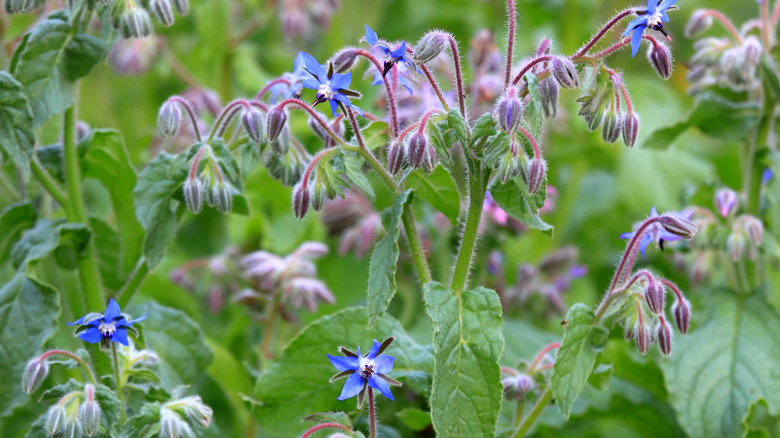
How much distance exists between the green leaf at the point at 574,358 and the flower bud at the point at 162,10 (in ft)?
3.05

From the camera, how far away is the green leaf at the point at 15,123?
5.05 feet

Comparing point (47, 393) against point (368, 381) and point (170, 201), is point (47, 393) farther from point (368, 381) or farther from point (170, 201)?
point (368, 381)

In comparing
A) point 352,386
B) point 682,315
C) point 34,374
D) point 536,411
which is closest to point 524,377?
point 536,411

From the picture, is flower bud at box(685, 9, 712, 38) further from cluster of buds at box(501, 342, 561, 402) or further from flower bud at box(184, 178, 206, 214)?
flower bud at box(184, 178, 206, 214)

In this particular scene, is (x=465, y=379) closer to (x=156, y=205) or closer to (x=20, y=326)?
(x=156, y=205)

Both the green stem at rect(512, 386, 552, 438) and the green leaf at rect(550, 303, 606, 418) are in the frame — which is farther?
the green stem at rect(512, 386, 552, 438)

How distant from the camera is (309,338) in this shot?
66.5 inches

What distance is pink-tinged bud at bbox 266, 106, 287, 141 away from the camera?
1.42 meters

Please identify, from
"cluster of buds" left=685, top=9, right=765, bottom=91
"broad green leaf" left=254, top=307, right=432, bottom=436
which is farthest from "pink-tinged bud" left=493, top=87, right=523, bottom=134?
"cluster of buds" left=685, top=9, right=765, bottom=91

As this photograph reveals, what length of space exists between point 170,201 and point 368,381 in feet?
1.93

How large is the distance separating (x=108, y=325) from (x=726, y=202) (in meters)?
1.44

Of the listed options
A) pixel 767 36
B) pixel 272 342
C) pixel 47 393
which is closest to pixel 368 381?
pixel 47 393

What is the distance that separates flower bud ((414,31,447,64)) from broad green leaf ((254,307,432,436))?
0.55 meters

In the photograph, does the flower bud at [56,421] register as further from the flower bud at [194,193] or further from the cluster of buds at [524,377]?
the cluster of buds at [524,377]
